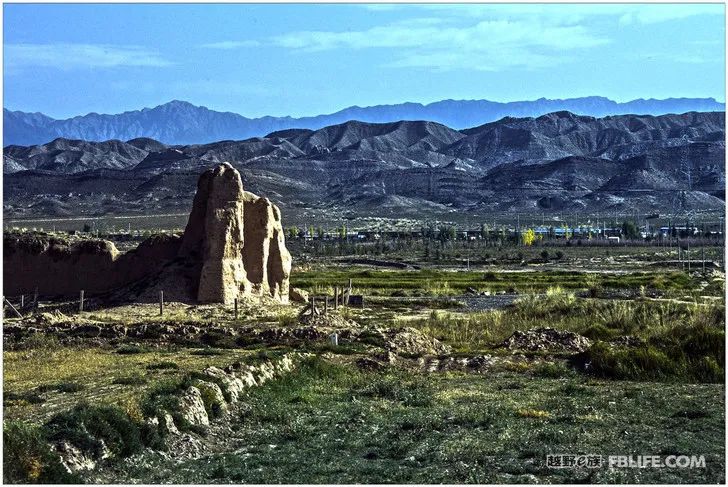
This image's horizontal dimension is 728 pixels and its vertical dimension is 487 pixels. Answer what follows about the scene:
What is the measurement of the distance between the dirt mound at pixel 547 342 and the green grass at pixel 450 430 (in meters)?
6.13

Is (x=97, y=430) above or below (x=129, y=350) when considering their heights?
above

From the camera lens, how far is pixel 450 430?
17.9 m

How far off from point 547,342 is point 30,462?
68.9 ft

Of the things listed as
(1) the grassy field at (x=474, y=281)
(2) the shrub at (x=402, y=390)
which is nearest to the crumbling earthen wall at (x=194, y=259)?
(1) the grassy field at (x=474, y=281)

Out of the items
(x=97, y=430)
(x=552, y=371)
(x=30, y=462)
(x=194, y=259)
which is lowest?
(x=552, y=371)

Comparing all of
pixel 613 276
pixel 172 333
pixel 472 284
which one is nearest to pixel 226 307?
pixel 172 333

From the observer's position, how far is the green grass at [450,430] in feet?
47.6

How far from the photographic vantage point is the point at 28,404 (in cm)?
1884

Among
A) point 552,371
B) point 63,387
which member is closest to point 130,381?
point 63,387

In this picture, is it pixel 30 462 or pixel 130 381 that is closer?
pixel 30 462

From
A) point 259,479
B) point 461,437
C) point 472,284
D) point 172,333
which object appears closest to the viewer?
point 259,479

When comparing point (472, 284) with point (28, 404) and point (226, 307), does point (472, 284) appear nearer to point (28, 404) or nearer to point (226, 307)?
point (226, 307)

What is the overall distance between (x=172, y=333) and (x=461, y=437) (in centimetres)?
1674

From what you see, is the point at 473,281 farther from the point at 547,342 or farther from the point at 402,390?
the point at 402,390
